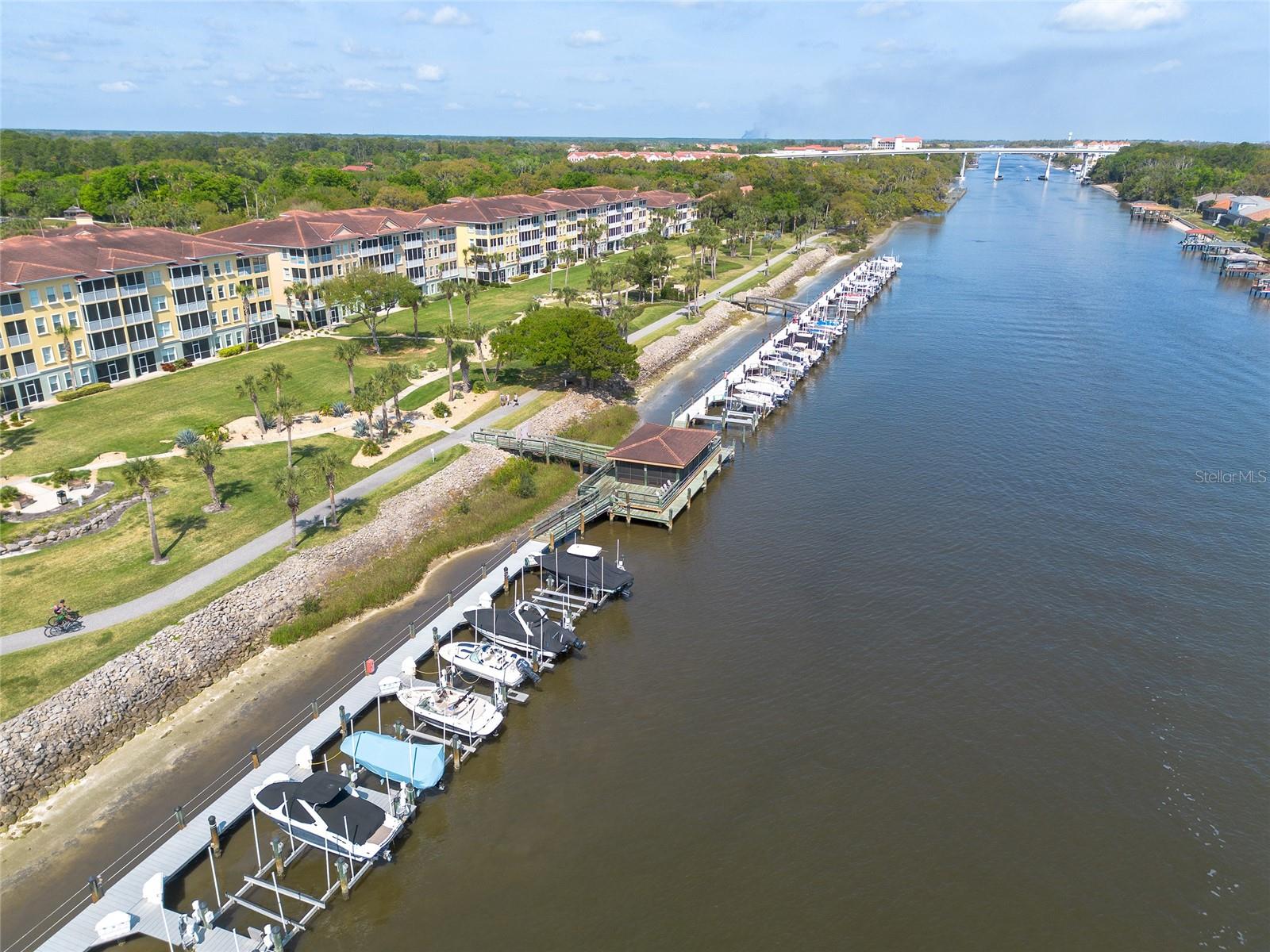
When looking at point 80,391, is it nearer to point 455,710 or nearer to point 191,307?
point 191,307

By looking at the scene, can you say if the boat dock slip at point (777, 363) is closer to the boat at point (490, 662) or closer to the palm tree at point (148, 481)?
the boat at point (490, 662)

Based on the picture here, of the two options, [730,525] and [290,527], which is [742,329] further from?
[290,527]

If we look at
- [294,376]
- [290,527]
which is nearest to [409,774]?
[290,527]

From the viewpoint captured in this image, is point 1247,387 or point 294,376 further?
point 1247,387

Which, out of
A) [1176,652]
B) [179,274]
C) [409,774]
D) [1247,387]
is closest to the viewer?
[409,774]

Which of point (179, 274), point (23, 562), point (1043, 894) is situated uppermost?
point (179, 274)

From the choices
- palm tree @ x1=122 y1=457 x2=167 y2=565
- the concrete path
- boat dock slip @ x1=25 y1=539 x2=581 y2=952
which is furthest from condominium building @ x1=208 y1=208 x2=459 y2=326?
boat dock slip @ x1=25 y1=539 x2=581 y2=952

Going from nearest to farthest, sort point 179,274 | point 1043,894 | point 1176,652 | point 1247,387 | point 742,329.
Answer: point 1043,894 → point 1176,652 → point 179,274 → point 1247,387 → point 742,329
